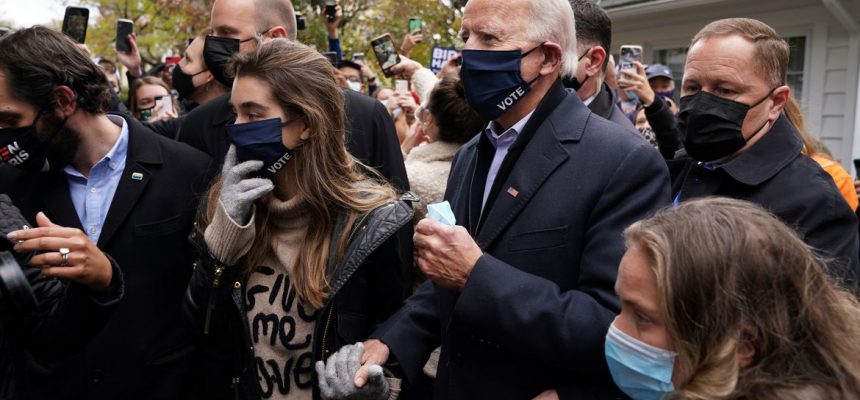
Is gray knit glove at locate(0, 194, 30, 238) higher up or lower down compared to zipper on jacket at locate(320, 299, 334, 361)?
higher up

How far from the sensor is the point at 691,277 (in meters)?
1.70

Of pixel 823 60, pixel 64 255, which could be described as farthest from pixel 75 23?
pixel 823 60

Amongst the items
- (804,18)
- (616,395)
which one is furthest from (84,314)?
(804,18)

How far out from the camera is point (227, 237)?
2.63m

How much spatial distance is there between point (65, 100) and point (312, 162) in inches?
46.8

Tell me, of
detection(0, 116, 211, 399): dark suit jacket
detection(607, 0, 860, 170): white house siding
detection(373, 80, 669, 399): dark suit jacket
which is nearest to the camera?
detection(373, 80, 669, 399): dark suit jacket

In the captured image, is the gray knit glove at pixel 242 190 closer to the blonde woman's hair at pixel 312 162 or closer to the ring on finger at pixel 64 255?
→ the blonde woman's hair at pixel 312 162

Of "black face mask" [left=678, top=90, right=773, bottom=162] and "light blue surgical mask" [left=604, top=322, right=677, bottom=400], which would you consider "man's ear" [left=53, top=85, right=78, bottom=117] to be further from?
"black face mask" [left=678, top=90, right=773, bottom=162]

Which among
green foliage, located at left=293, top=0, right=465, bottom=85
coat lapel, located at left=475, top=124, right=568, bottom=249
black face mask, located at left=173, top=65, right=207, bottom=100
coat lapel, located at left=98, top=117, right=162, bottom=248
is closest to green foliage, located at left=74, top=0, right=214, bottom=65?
green foliage, located at left=293, top=0, right=465, bottom=85

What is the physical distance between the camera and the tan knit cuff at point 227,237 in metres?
2.64

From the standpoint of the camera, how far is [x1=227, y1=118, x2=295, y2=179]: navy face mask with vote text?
2812mm

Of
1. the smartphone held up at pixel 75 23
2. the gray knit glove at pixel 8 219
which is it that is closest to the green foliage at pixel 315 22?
the smartphone held up at pixel 75 23

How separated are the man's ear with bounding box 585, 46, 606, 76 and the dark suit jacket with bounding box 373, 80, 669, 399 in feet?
4.64

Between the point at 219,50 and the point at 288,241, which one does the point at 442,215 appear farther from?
the point at 219,50
